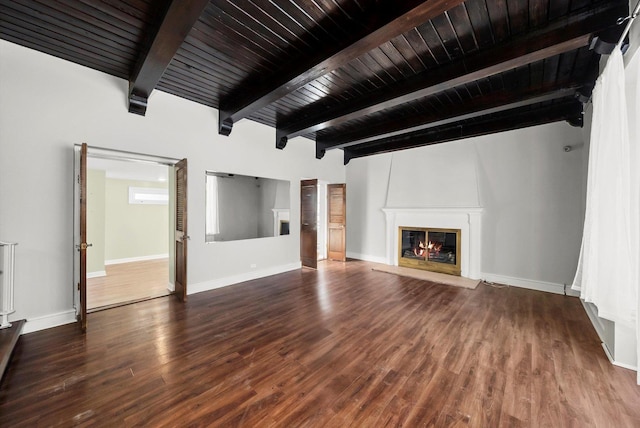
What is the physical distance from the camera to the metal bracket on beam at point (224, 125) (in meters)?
4.00

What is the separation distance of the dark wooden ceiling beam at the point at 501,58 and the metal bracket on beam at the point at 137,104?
2628mm

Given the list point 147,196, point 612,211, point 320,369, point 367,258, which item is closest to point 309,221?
point 367,258

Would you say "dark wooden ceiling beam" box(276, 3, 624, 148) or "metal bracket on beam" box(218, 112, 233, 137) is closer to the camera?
"dark wooden ceiling beam" box(276, 3, 624, 148)

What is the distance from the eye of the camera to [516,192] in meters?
4.41

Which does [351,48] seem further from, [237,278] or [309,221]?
[237,278]

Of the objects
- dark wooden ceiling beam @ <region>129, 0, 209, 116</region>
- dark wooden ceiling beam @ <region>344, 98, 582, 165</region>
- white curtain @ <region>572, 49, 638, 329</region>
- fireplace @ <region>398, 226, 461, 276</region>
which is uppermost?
dark wooden ceiling beam @ <region>344, 98, 582, 165</region>

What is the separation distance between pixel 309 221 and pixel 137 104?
3.54m

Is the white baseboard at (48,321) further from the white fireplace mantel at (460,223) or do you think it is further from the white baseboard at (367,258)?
the white fireplace mantel at (460,223)

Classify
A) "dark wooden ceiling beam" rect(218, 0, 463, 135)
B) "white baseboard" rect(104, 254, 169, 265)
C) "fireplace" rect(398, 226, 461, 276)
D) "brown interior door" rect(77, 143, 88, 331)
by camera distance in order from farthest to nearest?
"white baseboard" rect(104, 254, 169, 265)
"fireplace" rect(398, 226, 461, 276)
"brown interior door" rect(77, 143, 88, 331)
"dark wooden ceiling beam" rect(218, 0, 463, 135)

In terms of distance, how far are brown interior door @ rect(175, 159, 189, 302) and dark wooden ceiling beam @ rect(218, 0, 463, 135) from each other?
1.21 metres

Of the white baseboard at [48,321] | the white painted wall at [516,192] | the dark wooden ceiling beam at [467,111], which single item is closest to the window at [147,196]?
the white baseboard at [48,321]

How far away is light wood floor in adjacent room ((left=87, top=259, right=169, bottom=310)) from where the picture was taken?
11.9 ft

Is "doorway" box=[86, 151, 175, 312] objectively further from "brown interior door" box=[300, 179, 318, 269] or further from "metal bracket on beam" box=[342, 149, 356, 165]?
"metal bracket on beam" box=[342, 149, 356, 165]

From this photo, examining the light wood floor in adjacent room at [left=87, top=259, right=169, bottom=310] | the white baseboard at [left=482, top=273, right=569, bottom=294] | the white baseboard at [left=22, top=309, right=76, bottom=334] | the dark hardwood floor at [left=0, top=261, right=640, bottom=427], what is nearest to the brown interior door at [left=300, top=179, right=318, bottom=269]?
the dark hardwood floor at [left=0, top=261, right=640, bottom=427]
